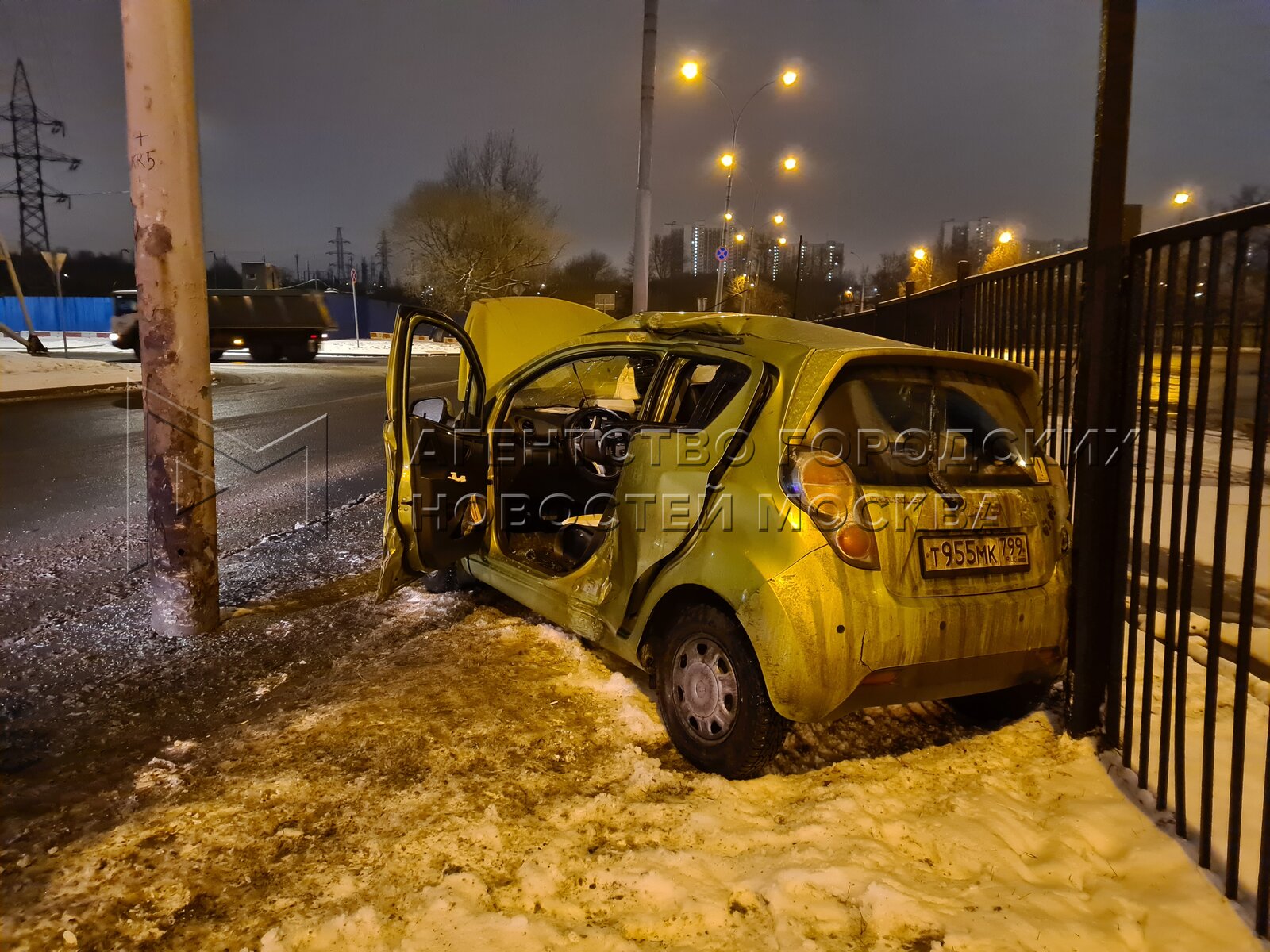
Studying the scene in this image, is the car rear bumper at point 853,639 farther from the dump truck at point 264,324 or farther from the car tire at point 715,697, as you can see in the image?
the dump truck at point 264,324

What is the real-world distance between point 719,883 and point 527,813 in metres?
0.72

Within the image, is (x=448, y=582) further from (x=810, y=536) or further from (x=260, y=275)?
(x=260, y=275)

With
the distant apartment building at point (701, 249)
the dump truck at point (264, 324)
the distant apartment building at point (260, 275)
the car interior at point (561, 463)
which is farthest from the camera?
the distant apartment building at point (701, 249)

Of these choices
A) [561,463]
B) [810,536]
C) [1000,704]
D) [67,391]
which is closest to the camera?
[810,536]

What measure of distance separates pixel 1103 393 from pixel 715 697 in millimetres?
1885

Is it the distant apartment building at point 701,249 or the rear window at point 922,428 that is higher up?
the distant apartment building at point 701,249

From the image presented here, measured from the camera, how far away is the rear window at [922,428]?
9.84 ft

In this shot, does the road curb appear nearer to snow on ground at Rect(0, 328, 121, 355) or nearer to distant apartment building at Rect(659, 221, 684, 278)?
snow on ground at Rect(0, 328, 121, 355)

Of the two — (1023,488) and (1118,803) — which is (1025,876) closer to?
(1118,803)

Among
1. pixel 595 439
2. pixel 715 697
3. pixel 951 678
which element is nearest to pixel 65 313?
pixel 595 439

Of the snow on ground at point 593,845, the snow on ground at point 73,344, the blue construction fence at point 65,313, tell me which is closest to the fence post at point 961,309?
the snow on ground at point 593,845

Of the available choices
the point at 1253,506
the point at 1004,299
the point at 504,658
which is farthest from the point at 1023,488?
the point at 504,658

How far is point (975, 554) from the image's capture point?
300cm

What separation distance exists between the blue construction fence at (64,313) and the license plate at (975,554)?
59.0m
